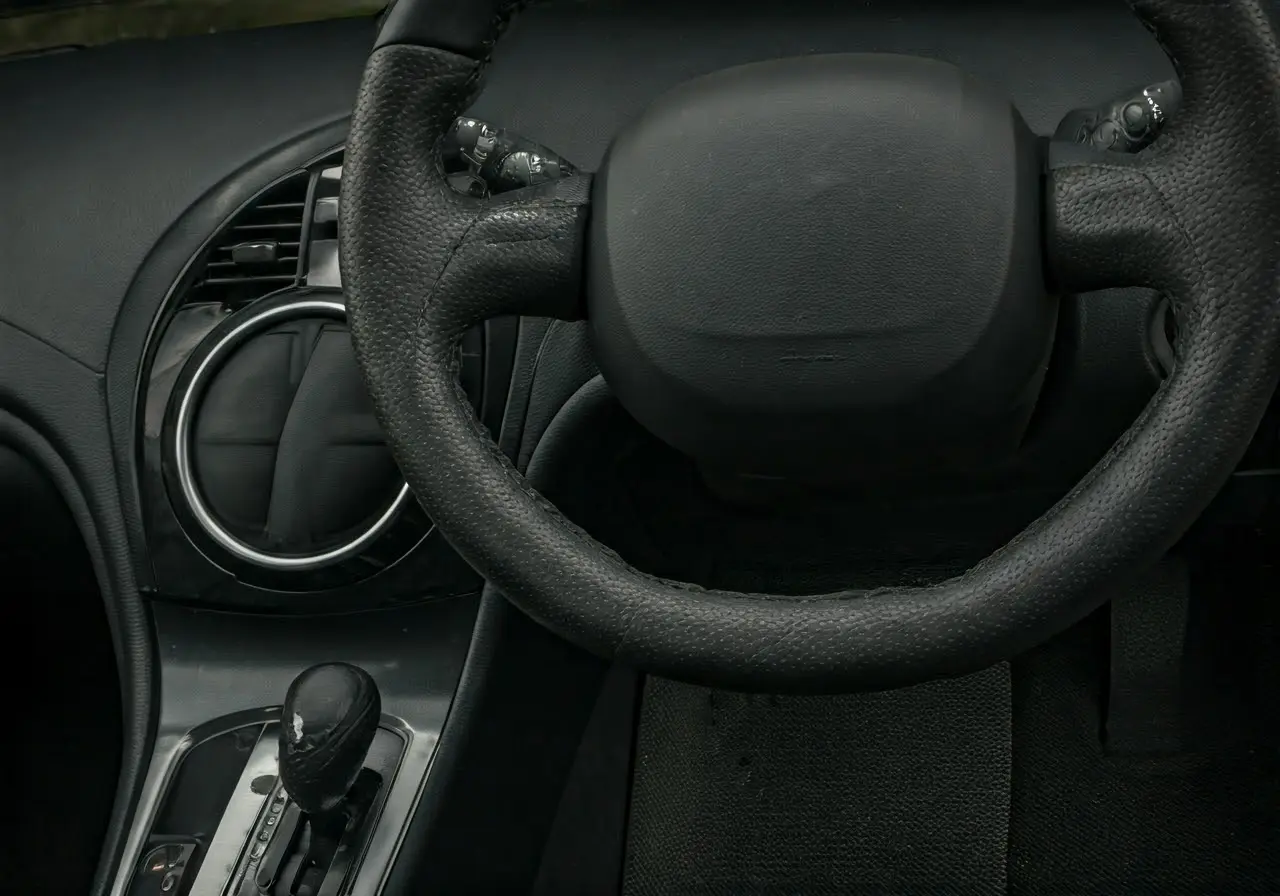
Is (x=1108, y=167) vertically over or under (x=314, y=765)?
over

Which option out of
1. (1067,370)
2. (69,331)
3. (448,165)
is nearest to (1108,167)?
(1067,370)

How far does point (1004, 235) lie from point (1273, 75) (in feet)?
0.52

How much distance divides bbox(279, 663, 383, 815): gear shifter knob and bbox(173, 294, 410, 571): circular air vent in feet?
0.38

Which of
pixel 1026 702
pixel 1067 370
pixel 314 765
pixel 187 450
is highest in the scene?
pixel 1067 370

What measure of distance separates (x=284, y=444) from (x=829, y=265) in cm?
53

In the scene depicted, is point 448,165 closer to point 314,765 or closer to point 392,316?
point 392,316

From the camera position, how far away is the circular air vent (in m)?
1.10

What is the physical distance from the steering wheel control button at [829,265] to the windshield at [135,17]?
614 millimetres

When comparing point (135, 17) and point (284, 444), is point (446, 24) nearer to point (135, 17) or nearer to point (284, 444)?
point (284, 444)

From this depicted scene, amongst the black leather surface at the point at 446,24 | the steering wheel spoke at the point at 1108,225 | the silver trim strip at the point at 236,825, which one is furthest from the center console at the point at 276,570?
the steering wheel spoke at the point at 1108,225

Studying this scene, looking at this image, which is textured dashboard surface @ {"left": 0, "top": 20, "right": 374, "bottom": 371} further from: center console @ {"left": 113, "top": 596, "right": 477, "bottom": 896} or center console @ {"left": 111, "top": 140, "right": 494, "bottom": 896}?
center console @ {"left": 113, "top": 596, "right": 477, "bottom": 896}

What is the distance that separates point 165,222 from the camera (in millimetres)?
1200

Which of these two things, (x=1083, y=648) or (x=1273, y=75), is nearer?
(x=1273, y=75)

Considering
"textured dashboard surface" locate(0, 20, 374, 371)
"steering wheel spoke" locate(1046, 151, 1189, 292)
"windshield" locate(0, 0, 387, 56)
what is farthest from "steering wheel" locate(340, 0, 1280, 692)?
"windshield" locate(0, 0, 387, 56)
